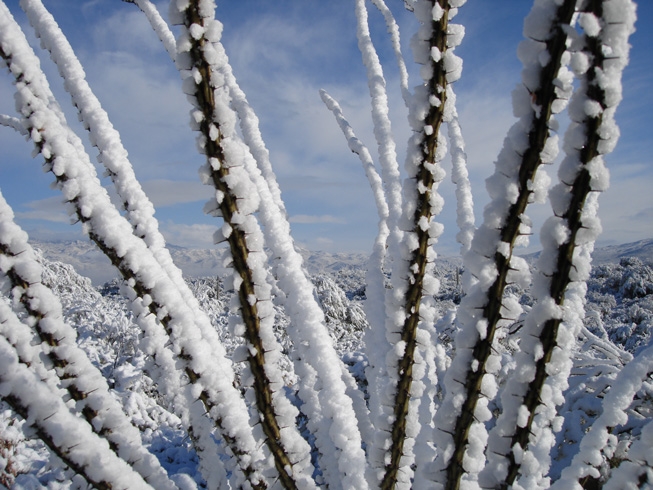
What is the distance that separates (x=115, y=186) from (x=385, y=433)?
163cm

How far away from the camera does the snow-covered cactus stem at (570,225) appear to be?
61 cm

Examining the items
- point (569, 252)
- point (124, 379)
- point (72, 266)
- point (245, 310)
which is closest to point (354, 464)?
point (245, 310)

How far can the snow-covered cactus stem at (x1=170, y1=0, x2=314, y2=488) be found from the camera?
2.71ft

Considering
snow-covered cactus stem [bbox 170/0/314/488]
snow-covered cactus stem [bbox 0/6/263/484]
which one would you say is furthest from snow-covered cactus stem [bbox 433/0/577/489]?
snow-covered cactus stem [bbox 0/6/263/484]

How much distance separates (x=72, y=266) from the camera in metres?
13.1

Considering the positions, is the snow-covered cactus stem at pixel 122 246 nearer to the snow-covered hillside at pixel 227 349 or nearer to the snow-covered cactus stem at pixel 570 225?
the snow-covered hillside at pixel 227 349

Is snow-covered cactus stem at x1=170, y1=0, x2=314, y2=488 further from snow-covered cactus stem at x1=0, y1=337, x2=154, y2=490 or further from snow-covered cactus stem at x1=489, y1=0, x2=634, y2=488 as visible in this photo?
snow-covered cactus stem at x1=489, y1=0, x2=634, y2=488

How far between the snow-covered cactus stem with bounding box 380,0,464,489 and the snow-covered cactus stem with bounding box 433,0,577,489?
0.23m

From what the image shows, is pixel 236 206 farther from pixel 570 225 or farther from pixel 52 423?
pixel 52 423

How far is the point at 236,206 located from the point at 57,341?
2.67 ft

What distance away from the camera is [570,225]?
74 cm

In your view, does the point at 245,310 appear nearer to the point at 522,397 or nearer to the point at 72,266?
the point at 522,397

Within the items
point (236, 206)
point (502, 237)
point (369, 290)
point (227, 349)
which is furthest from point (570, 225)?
point (227, 349)

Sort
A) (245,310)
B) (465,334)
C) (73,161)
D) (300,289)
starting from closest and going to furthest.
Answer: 1. (465,334)
2. (245,310)
3. (73,161)
4. (300,289)
